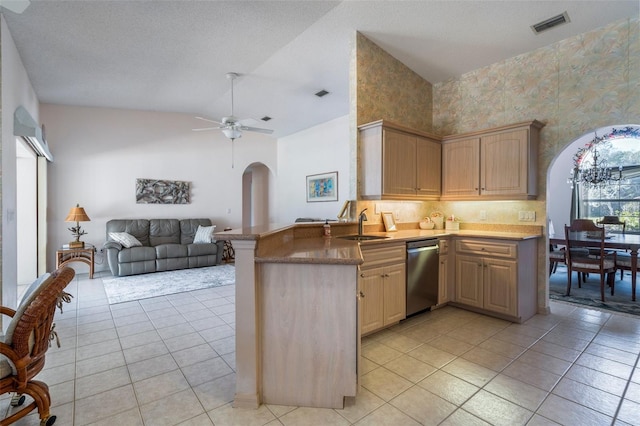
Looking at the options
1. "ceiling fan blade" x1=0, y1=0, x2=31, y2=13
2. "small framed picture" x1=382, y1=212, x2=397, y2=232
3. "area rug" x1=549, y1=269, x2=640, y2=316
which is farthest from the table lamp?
"area rug" x1=549, y1=269, x2=640, y2=316

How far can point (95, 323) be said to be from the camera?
3.33 m

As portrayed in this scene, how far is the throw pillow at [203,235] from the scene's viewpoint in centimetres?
636

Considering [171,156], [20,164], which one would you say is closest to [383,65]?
[171,156]

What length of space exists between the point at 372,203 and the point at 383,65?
5.69 ft

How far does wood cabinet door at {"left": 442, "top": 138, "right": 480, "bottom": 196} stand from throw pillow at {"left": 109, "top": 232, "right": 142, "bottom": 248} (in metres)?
5.41

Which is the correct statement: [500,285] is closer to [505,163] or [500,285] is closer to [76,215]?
[505,163]

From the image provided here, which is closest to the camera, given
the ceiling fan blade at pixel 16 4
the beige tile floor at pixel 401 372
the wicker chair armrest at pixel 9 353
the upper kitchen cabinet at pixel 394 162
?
the wicker chair armrest at pixel 9 353

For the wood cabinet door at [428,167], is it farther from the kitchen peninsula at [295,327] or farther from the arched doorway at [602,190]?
the arched doorway at [602,190]

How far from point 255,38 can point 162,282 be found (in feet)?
13.0

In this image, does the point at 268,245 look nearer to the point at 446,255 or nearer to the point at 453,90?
the point at 446,255

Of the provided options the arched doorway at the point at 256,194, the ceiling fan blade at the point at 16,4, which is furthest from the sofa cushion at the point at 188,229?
the ceiling fan blade at the point at 16,4

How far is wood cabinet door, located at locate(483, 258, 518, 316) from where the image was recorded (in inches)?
128

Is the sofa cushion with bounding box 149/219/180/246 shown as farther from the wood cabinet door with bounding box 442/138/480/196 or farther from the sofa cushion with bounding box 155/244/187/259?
the wood cabinet door with bounding box 442/138/480/196

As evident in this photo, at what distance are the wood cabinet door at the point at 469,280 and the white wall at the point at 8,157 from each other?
4634 millimetres
